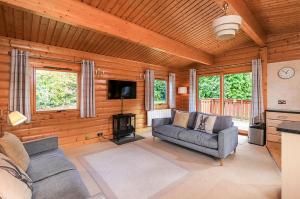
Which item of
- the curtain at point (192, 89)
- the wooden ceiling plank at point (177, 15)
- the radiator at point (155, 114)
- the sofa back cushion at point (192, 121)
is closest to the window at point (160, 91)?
the radiator at point (155, 114)

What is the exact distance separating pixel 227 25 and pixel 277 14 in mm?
2452

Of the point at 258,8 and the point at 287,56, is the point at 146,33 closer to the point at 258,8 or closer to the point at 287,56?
the point at 258,8

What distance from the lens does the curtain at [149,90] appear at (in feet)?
18.5

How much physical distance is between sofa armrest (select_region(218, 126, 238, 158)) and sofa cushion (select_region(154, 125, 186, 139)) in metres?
1.05

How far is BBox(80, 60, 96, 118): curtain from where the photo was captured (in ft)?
13.8

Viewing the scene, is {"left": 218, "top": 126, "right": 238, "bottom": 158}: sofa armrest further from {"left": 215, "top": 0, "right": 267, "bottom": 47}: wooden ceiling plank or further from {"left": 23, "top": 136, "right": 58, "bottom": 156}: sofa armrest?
{"left": 23, "top": 136, "right": 58, "bottom": 156}: sofa armrest

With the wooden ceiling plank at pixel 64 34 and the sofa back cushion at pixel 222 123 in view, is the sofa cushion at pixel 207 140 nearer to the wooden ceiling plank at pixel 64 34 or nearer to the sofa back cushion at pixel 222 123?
the sofa back cushion at pixel 222 123

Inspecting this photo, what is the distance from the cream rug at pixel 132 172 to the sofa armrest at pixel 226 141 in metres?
0.81

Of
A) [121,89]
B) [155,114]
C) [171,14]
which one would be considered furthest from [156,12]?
[155,114]

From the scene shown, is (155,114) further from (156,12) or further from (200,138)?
(156,12)

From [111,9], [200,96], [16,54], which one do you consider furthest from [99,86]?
[200,96]

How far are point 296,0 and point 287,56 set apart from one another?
180cm

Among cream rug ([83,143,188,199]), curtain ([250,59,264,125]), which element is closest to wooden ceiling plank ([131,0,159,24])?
cream rug ([83,143,188,199])

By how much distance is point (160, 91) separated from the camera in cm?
639
